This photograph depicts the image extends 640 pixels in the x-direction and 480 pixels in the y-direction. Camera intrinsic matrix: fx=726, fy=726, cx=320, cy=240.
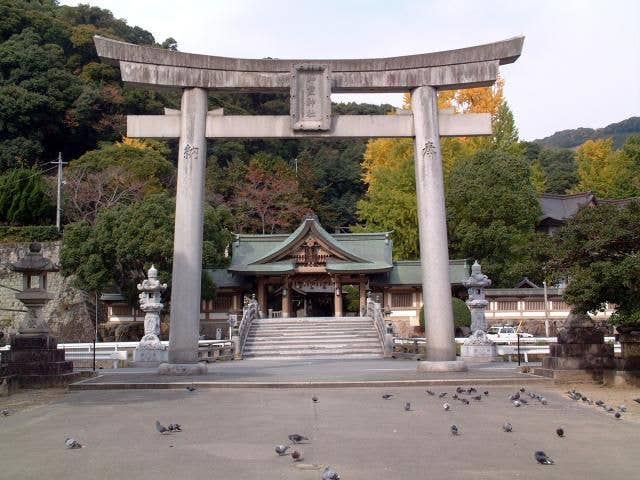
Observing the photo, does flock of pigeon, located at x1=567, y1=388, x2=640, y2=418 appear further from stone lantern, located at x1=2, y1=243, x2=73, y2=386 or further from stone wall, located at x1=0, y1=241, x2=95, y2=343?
stone wall, located at x1=0, y1=241, x2=95, y2=343

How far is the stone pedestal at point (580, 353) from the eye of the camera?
1395 cm

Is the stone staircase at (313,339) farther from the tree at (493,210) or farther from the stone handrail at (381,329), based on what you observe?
the tree at (493,210)

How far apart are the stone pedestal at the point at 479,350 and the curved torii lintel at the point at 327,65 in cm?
1014

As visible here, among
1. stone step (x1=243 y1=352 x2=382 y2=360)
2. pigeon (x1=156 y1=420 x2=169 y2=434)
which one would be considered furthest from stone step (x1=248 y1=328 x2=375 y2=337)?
pigeon (x1=156 y1=420 x2=169 y2=434)

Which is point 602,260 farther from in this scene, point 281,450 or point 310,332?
point 310,332

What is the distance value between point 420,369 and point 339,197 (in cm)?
5426

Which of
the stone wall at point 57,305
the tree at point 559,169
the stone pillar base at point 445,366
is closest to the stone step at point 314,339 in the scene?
the stone wall at point 57,305

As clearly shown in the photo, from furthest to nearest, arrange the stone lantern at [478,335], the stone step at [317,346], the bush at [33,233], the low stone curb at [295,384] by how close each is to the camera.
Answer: the bush at [33,233] < the stone step at [317,346] < the stone lantern at [478,335] < the low stone curb at [295,384]

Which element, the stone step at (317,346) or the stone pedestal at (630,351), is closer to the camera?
the stone pedestal at (630,351)

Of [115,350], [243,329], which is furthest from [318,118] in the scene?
[243,329]

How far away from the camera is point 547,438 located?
27.0 feet

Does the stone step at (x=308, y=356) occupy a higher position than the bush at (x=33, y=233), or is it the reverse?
the bush at (x=33, y=233)

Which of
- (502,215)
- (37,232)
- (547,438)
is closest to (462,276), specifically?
(502,215)

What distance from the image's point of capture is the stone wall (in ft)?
137
